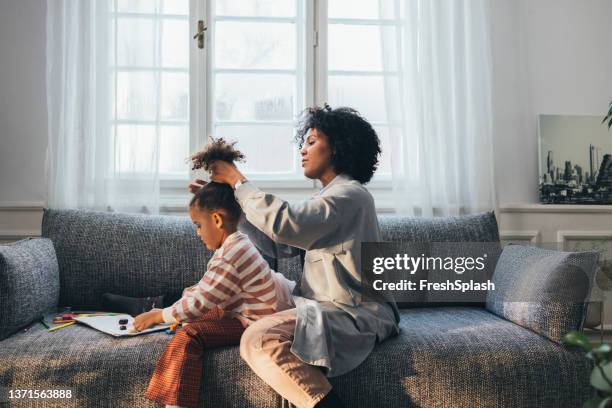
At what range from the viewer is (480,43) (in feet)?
9.61

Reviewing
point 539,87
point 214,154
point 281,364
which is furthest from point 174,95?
point 539,87

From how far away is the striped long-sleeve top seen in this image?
5.74 ft

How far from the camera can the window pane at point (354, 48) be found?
302 cm

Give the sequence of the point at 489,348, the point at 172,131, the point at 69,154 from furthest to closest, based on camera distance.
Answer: the point at 172,131
the point at 69,154
the point at 489,348

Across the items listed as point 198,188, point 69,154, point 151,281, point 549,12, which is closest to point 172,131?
point 69,154

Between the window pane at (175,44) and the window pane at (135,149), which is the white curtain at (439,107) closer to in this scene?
the window pane at (175,44)

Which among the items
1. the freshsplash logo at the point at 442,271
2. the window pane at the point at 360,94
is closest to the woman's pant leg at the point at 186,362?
the freshsplash logo at the point at 442,271

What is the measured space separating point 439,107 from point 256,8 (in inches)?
39.5

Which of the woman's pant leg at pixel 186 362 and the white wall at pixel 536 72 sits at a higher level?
the white wall at pixel 536 72

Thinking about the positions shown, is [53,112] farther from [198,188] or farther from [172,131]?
[198,188]

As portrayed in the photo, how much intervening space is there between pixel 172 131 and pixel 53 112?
525 mm

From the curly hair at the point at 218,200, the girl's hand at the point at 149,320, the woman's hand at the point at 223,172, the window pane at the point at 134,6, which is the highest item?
the window pane at the point at 134,6

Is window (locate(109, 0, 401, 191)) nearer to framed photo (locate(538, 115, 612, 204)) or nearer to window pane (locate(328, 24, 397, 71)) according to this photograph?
window pane (locate(328, 24, 397, 71))

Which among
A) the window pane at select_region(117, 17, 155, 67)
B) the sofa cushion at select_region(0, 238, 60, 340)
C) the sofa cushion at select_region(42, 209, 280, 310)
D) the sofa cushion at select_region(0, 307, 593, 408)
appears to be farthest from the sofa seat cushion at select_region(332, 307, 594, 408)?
the window pane at select_region(117, 17, 155, 67)
